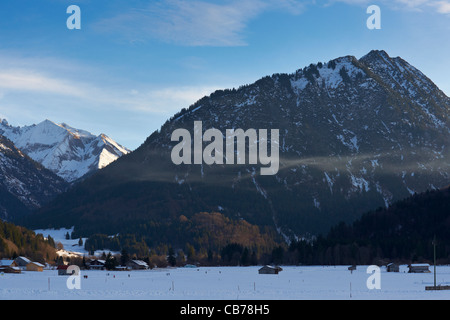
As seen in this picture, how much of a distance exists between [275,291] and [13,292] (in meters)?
46.1

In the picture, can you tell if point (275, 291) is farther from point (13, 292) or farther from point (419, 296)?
point (13, 292)

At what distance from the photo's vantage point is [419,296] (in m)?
119
